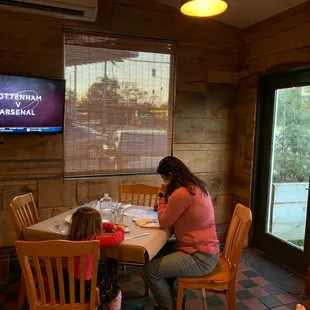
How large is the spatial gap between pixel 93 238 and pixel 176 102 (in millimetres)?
2097

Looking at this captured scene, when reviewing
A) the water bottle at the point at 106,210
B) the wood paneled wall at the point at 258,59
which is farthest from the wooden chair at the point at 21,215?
the wood paneled wall at the point at 258,59

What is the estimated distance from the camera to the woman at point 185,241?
215cm

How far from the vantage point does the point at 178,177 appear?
7.49ft

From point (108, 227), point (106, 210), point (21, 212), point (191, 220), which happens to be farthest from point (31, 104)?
point (191, 220)

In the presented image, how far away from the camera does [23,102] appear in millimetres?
2975

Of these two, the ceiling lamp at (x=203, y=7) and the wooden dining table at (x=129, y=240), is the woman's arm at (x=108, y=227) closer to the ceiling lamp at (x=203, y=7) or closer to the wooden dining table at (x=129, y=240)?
the wooden dining table at (x=129, y=240)

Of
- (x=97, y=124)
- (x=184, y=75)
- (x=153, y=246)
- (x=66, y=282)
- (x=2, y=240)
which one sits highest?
(x=184, y=75)

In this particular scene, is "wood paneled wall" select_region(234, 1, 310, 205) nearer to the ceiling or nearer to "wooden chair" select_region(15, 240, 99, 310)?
the ceiling

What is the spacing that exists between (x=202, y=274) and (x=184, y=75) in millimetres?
2188

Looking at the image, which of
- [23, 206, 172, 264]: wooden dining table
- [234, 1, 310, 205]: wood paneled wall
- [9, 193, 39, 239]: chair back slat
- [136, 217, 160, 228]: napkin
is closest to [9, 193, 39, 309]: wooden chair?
[9, 193, 39, 239]: chair back slat

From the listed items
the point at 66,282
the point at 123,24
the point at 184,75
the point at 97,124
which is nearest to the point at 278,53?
the point at 184,75

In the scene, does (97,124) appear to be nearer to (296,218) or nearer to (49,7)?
(49,7)

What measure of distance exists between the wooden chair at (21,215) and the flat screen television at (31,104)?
2.31 feet

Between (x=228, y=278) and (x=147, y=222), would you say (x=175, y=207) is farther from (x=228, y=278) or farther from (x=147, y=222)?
(x=228, y=278)
